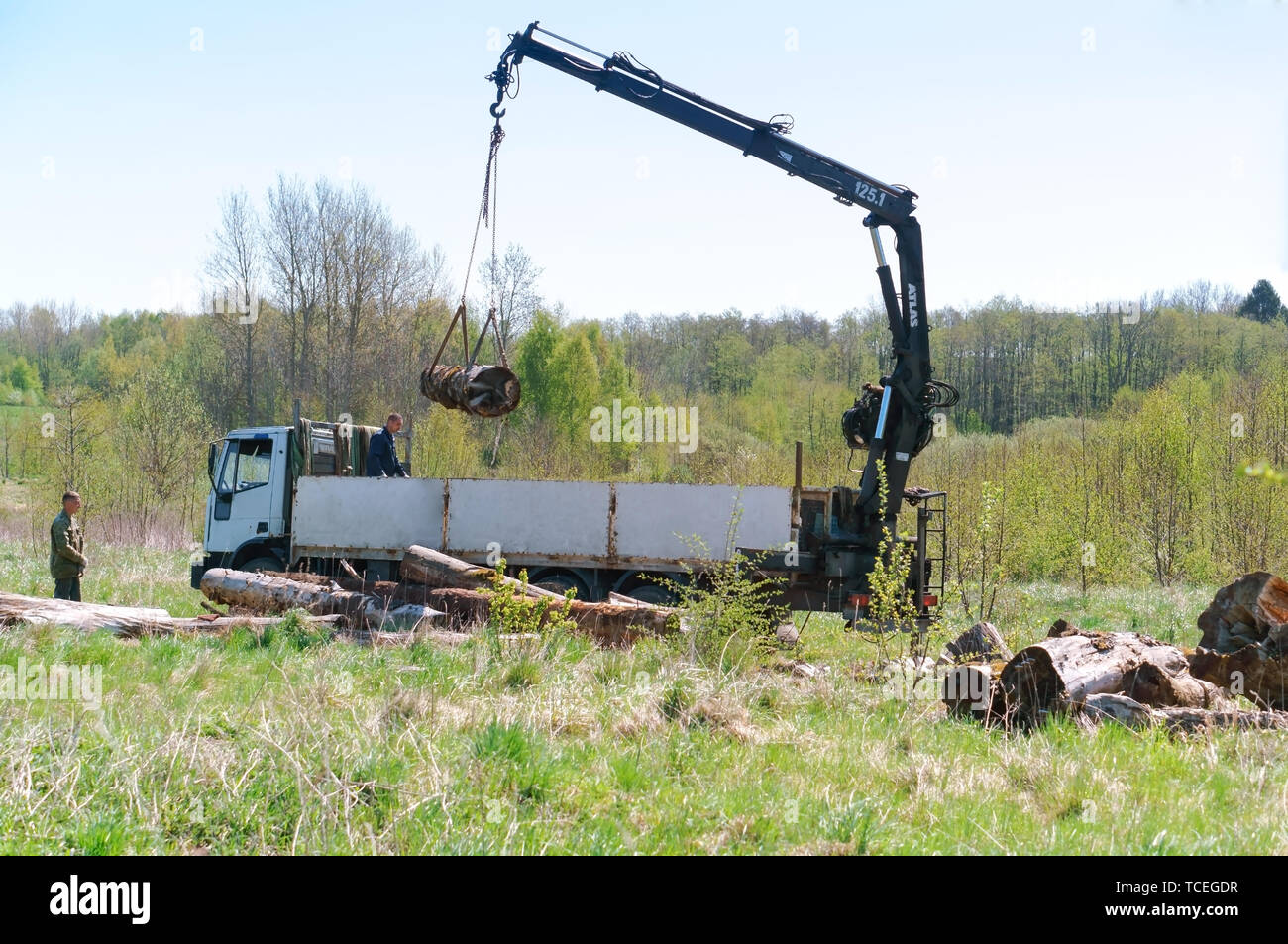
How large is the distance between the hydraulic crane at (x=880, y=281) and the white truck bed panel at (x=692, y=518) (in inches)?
26.8

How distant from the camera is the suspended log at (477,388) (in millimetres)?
12492

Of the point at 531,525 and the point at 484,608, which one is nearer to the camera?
the point at 484,608

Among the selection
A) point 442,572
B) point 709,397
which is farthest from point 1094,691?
point 709,397

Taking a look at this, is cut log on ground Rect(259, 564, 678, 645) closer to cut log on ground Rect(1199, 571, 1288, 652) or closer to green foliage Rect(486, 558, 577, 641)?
green foliage Rect(486, 558, 577, 641)

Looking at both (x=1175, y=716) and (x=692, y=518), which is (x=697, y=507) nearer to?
(x=692, y=518)

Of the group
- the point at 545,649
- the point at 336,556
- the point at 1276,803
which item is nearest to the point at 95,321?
the point at 336,556

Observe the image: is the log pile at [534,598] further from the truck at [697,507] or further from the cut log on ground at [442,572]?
the truck at [697,507]

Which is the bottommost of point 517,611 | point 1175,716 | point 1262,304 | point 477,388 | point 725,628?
point 1175,716

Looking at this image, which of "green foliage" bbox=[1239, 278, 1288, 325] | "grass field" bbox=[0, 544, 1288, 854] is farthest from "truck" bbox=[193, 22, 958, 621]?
"green foliage" bbox=[1239, 278, 1288, 325]

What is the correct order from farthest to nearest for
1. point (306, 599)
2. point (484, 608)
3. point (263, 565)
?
point (263, 565), point (306, 599), point (484, 608)

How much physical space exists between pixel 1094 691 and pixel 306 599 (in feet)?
27.0

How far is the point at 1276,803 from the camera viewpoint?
532 cm

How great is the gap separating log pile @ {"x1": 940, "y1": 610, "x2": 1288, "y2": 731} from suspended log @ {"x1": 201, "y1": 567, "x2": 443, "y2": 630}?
563 cm

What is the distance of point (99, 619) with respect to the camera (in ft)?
31.0
